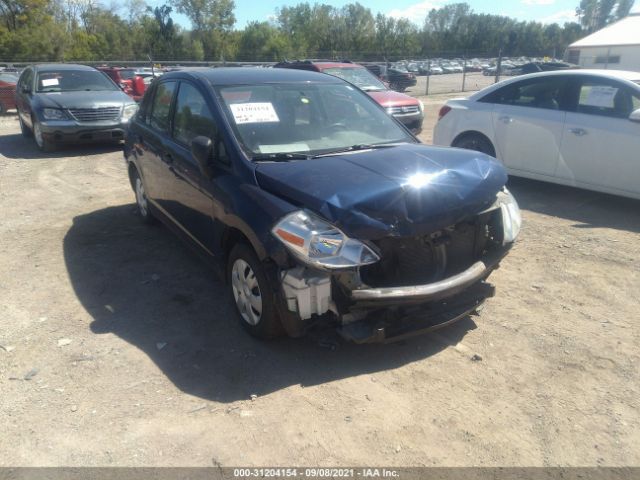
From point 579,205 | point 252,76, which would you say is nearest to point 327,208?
point 252,76

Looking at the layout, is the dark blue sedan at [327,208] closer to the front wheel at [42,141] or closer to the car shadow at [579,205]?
the car shadow at [579,205]

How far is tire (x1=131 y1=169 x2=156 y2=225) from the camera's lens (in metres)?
5.87

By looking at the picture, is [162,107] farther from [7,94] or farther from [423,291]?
[7,94]

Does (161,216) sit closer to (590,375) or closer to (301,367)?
(301,367)

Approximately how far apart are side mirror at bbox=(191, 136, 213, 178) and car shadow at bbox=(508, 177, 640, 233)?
4.20 meters

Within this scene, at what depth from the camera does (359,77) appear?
12.2m

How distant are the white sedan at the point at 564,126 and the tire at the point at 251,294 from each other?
4717mm

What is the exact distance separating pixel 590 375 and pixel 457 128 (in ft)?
16.4

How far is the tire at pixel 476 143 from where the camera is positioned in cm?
727

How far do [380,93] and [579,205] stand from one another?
6361 millimetres

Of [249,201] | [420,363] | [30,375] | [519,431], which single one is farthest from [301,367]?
[30,375]

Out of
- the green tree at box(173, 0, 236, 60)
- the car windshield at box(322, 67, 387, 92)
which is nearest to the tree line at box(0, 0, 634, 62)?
the green tree at box(173, 0, 236, 60)

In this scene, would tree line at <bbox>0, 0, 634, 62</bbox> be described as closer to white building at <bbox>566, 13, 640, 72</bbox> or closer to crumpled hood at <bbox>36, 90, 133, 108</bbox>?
white building at <bbox>566, 13, 640, 72</bbox>

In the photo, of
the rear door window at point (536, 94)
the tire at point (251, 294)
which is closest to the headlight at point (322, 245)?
the tire at point (251, 294)
